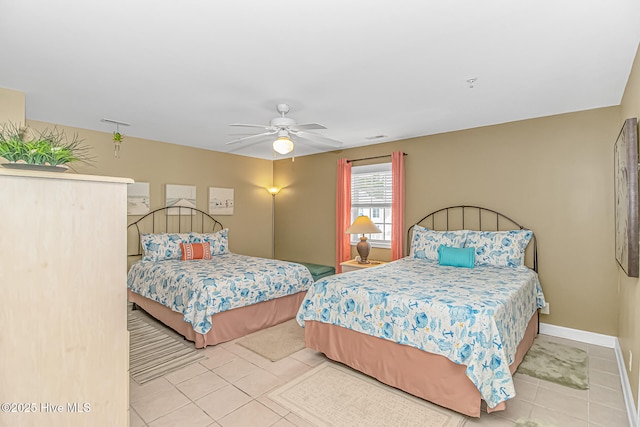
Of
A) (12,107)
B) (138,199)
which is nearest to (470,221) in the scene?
(138,199)

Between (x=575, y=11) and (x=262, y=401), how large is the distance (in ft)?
10.8

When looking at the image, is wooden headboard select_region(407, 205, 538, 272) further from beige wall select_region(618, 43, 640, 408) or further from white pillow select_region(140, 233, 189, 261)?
white pillow select_region(140, 233, 189, 261)

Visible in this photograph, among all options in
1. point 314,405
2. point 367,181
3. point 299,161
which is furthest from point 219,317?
point 299,161

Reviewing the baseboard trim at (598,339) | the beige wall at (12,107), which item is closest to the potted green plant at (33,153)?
the beige wall at (12,107)

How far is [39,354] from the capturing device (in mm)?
1379

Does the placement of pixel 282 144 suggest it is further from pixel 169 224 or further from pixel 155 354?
pixel 169 224

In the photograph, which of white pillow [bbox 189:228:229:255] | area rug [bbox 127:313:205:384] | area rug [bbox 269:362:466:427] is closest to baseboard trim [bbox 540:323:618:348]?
area rug [bbox 269:362:466:427]

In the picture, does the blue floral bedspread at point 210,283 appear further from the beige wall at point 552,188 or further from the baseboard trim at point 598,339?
the baseboard trim at point 598,339

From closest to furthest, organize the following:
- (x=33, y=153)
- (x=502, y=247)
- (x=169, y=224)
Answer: (x=33, y=153) → (x=502, y=247) → (x=169, y=224)

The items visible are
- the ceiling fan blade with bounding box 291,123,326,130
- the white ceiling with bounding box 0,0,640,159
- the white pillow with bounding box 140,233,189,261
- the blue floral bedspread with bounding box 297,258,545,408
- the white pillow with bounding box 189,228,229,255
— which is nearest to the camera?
the white ceiling with bounding box 0,0,640,159

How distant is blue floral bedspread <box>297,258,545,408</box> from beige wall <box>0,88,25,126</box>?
3209 millimetres

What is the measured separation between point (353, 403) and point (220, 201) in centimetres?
444

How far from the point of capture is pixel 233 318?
356 cm

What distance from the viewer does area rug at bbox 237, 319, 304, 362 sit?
324cm
